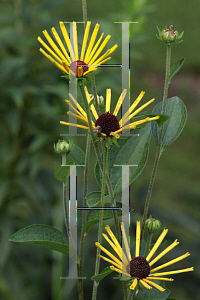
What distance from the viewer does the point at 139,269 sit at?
34 cm

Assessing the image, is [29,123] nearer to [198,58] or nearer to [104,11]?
[104,11]

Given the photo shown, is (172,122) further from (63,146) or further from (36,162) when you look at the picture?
(36,162)

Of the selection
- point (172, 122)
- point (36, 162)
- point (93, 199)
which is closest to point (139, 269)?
point (93, 199)

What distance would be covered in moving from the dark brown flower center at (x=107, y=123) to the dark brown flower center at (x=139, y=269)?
13cm

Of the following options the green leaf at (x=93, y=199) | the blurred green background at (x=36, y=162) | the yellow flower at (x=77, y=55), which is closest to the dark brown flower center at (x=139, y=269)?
the green leaf at (x=93, y=199)

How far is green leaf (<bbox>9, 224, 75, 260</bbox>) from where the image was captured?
1.17 feet

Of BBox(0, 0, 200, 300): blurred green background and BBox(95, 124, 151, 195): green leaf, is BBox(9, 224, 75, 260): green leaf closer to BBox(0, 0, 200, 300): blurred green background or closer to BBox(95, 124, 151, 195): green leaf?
BBox(95, 124, 151, 195): green leaf

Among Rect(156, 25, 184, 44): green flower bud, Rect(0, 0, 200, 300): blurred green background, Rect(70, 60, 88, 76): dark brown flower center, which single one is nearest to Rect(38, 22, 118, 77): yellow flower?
Rect(70, 60, 88, 76): dark brown flower center

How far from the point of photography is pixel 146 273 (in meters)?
0.34

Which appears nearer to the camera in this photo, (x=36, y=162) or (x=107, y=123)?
(x=107, y=123)

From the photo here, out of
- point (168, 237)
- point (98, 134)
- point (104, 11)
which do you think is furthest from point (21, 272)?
point (104, 11)

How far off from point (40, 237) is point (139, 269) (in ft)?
0.37

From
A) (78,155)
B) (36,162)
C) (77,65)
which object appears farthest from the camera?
(36,162)

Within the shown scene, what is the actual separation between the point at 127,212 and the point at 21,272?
1.09 meters
